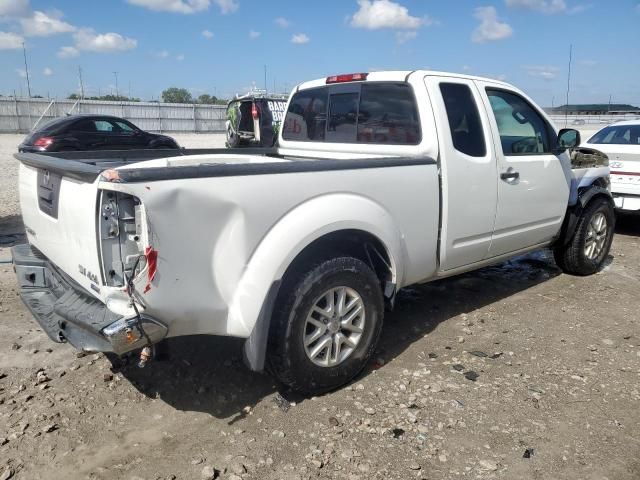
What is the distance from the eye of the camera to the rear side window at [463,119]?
13.1 feet

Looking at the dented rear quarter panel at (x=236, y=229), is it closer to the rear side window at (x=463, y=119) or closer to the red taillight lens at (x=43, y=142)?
the rear side window at (x=463, y=119)

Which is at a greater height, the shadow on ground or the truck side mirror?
the truck side mirror

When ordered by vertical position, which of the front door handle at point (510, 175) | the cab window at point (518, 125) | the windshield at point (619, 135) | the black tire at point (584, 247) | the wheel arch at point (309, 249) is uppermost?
the cab window at point (518, 125)

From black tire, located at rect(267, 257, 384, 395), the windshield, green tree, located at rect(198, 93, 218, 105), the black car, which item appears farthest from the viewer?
green tree, located at rect(198, 93, 218, 105)

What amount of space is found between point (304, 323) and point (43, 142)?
11564mm

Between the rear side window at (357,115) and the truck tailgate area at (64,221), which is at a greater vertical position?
the rear side window at (357,115)

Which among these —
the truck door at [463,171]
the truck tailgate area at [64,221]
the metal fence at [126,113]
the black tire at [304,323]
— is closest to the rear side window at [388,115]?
the truck door at [463,171]

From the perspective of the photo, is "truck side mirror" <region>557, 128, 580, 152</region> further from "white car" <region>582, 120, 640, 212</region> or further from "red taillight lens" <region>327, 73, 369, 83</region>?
"white car" <region>582, 120, 640, 212</region>

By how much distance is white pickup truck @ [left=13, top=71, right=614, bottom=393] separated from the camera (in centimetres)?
Answer: 256

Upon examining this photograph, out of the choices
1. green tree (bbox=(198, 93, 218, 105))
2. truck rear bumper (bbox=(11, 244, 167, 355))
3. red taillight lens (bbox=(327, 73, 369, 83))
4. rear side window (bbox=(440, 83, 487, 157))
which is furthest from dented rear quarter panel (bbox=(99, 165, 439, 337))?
green tree (bbox=(198, 93, 218, 105))

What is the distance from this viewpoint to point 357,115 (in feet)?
14.3

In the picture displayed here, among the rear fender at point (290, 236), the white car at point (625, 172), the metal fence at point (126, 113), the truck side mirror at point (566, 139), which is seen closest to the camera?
the rear fender at point (290, 236)

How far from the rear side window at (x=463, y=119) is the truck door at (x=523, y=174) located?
0.18 metres

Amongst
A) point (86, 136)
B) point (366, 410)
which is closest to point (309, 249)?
point (366, 410)
